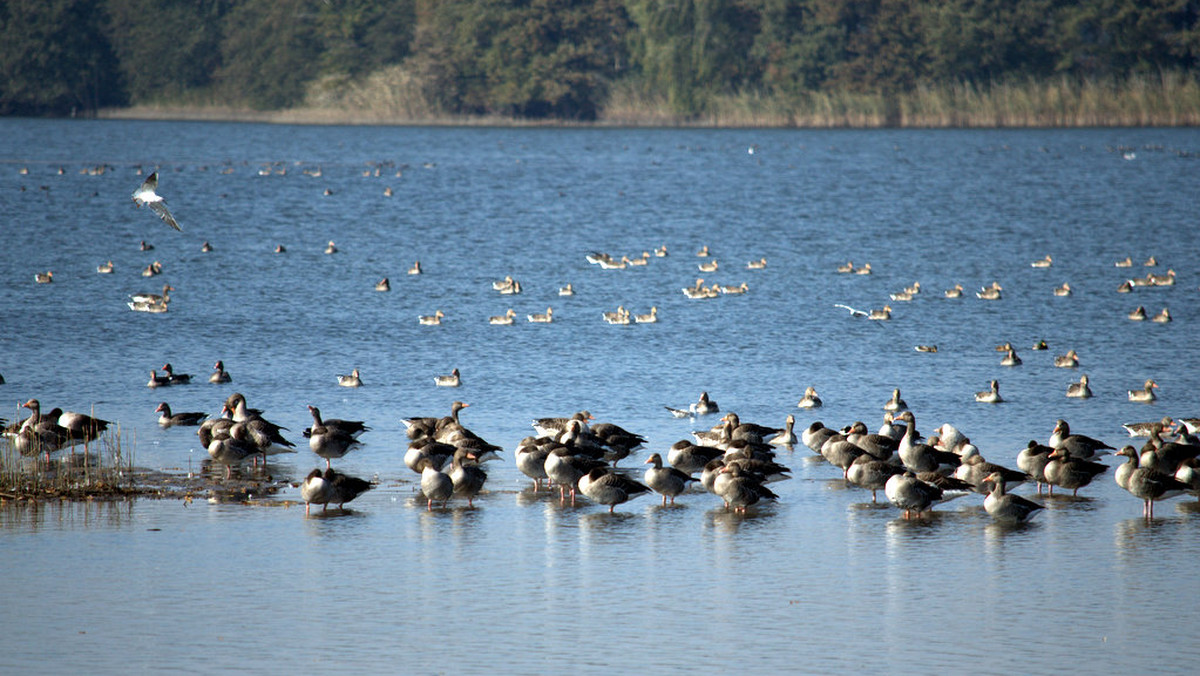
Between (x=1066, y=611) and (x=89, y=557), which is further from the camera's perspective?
(x=89, y=557)

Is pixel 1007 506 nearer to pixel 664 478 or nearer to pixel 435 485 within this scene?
pixel 664 478

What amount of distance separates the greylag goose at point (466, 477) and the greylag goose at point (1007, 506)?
A: 627 centimetres

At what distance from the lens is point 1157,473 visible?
17.7m

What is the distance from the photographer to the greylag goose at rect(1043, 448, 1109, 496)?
1861 cm

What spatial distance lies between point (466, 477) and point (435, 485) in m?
0.50

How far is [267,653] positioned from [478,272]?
3625 centimetres

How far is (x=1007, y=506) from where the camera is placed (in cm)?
1712

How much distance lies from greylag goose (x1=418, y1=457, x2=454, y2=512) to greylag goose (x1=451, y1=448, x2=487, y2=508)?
11 centimetres

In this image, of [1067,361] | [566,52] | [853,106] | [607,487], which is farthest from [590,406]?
[566,52]

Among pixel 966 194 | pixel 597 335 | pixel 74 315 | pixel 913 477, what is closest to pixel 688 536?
pixel 913 477

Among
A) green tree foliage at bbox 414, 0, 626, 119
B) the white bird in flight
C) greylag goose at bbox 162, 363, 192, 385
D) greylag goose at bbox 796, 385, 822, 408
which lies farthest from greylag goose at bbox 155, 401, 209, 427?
green tree foliage at bbox 414, 0, 626, 119

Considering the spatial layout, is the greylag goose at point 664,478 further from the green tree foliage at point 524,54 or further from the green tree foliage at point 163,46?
the green tree foliage at point 163,46

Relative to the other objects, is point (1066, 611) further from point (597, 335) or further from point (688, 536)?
point (597, 335)

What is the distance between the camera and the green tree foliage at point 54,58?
445 ft
